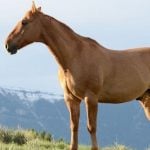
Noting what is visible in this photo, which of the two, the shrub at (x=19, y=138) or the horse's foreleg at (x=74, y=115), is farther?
the shrub at (x=19, y=138)

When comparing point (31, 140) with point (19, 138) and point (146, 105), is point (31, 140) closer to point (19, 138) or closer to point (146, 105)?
point (19, 138)

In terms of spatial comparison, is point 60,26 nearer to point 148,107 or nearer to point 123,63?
point 123,63

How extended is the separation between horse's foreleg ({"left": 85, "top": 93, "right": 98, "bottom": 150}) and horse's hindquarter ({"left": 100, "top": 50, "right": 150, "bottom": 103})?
0.42m

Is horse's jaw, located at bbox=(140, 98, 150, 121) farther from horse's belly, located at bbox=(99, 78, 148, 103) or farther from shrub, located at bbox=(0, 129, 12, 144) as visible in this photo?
shrub, located at bbox=(0, 129, 12, 144)

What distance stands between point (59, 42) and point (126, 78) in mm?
1373

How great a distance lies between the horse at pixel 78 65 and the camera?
42.9 feet

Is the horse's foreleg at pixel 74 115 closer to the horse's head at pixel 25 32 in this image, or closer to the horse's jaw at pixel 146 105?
the horse's head at pixel 25 32

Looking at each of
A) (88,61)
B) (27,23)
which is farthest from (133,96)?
(27,23)

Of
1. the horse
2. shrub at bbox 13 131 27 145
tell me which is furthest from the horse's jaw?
shrub at bbox 13 131 27 145

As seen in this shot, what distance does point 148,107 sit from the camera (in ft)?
49.6

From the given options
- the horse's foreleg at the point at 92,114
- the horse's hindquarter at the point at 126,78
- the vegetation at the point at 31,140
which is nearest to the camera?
the horse's foreleg at the point at 92,114

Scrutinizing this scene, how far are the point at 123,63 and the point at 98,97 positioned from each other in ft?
3.10

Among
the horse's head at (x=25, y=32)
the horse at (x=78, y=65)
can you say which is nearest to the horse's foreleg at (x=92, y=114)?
the horse at (x=78, y=65)

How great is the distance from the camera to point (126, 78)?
45.6ft
